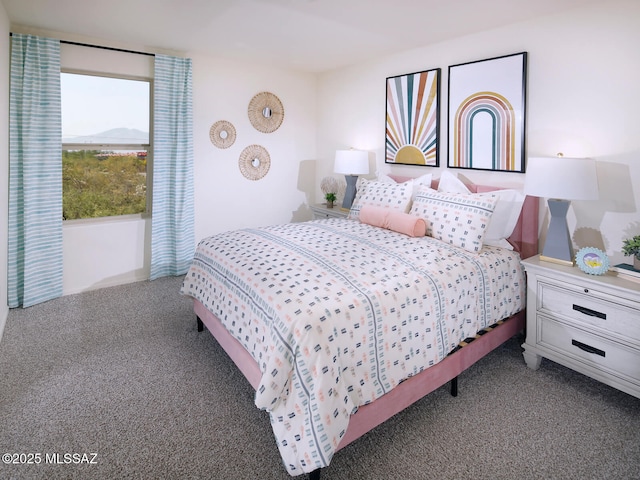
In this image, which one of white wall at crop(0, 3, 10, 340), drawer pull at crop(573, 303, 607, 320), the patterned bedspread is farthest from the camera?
white wall at crop(0, 3, 10, 340)

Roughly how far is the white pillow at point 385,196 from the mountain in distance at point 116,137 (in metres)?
2.38

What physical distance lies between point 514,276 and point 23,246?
405 centimetres

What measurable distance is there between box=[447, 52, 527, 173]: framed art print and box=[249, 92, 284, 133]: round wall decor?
220 cm

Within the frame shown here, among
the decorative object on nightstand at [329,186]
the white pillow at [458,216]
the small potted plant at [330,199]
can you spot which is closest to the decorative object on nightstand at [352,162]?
the small potted plant at [330,199]

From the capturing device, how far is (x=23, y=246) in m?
3.40

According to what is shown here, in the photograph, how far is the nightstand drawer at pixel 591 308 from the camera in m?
2.07

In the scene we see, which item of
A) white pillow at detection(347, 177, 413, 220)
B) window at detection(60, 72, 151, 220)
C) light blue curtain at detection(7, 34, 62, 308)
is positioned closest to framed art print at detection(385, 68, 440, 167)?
white pillow at detection(347, 177, 413, 220)

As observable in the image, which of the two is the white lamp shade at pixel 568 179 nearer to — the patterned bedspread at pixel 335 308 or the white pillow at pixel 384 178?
the patterned bedspread at pixel 335 308

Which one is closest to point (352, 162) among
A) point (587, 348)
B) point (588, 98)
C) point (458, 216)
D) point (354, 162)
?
point (354, 162)

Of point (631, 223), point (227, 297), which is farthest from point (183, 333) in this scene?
point (631, 223)

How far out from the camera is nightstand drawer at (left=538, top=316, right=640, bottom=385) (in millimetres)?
2098

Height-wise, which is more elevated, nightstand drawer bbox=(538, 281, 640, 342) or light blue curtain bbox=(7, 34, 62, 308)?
light blue curtain bbox=(7, 34, 62, 308)

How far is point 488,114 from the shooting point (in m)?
3.19

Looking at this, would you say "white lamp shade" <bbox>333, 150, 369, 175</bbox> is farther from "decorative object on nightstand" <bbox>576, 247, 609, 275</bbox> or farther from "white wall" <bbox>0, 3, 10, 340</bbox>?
"white wall" <bbox>0, 3, 10, 340</bbox>
